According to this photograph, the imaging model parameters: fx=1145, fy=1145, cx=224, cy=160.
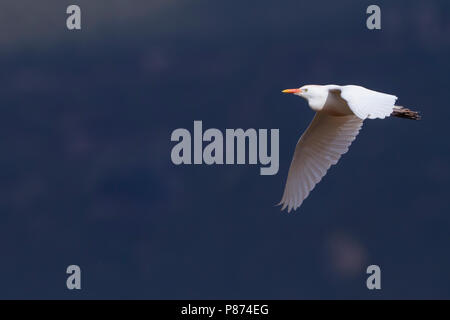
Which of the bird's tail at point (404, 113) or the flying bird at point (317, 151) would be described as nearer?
the bird's tail at point (404, 113)

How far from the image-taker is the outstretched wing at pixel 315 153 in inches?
374

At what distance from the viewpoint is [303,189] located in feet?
31.3

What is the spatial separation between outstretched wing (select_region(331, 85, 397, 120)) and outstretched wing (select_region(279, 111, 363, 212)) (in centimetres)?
116

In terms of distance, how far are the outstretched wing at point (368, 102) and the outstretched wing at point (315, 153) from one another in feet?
3.81

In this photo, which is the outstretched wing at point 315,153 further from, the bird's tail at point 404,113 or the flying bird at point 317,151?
the bird's tail at point 404,113

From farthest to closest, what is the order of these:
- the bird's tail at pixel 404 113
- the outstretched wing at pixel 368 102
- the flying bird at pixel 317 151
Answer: the flying bird at pixel 317 151 → the bird's tail at pixel 404 113 → the outstretched wing at pixel 368 102

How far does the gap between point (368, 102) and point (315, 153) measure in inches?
67.2

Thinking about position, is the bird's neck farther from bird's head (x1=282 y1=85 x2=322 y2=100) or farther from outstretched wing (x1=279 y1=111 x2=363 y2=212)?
outstretched wing (x1=279 y1=111 x2=363 y2=212)

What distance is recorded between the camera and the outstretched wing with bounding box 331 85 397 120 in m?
7.68

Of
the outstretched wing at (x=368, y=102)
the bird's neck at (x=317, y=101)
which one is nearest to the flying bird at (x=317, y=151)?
the bird's neck at (x=317, y=101)

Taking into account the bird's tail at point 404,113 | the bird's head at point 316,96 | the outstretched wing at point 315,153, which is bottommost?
the outstretched wing at point 315,153

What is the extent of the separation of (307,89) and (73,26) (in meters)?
2.62

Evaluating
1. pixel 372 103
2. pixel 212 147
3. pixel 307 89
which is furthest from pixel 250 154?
pixel 372 103

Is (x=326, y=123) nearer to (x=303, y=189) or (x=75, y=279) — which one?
(x=303, y=189)
